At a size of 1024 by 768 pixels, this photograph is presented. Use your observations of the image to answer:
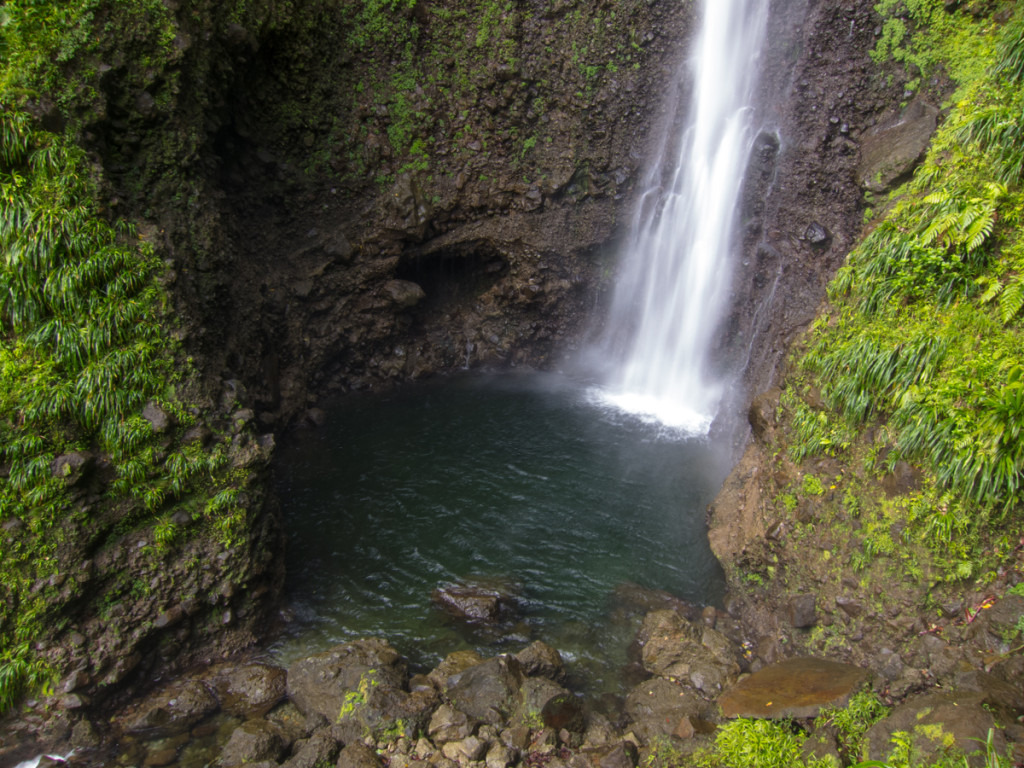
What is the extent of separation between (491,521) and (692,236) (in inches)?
453

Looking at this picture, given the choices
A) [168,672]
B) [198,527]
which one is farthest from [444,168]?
[168,672]

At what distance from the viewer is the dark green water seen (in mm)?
9523

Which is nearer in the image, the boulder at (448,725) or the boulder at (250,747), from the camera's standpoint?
the boulder at (250,747)

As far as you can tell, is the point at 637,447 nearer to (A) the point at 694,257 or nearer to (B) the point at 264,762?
(A) the point at 694,257

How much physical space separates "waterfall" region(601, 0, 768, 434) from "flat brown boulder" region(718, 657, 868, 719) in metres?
9.66

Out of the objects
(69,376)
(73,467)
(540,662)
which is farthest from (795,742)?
(69,376)

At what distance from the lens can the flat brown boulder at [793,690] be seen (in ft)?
21.3

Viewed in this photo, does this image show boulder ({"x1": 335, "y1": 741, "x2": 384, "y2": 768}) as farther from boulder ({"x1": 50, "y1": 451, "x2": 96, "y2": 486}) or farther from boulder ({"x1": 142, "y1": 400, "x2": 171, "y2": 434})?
boulder ({"x1": 142, "y1": 400, "x2": 171, "y2": 434})

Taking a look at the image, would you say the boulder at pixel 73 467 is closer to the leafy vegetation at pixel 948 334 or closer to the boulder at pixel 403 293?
the leafy vegetation at pixel 948 334

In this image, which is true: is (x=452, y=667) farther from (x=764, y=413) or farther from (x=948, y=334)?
(x=948, y=334)

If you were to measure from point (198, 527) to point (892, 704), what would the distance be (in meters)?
9.97

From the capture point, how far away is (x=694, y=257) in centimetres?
1777

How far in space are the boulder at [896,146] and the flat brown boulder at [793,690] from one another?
32.0ft

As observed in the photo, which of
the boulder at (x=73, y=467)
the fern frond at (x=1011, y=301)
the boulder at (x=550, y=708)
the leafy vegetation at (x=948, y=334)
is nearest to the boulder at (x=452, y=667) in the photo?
the boulder at (x=550, y=708)
